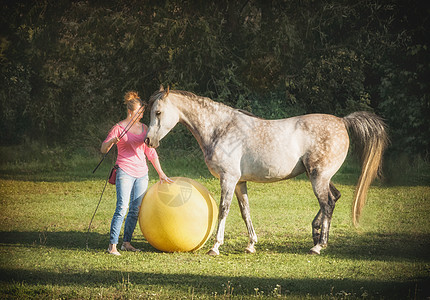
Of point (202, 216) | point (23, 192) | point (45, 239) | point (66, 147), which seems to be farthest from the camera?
point (66, 147)

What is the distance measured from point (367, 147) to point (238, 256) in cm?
237

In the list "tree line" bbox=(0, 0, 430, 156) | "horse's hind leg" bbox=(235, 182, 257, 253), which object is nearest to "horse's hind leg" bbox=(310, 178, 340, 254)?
"horse's hind leg" bbox=(235, 182, 257, 253)

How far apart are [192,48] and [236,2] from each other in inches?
101

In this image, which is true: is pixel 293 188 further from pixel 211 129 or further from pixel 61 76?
pixel 61 76

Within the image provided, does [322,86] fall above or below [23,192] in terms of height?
above

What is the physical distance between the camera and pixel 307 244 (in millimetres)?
8219

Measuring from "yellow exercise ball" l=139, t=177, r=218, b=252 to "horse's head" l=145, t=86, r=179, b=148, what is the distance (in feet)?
2.14

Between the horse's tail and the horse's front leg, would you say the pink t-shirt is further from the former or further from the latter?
the horse's tail

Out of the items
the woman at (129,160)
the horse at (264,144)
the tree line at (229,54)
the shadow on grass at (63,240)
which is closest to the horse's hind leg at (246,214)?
the horse at (264,144)

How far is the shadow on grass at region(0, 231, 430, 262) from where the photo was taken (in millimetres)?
7633

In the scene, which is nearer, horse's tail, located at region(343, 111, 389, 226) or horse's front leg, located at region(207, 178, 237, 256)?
horse's front leg, located at region(207, 178, 237, 256)

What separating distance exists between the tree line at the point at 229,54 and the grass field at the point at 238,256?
16.4ft

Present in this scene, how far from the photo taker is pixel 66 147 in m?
19.8

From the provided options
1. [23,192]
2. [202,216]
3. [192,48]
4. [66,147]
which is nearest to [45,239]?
[202,216]
